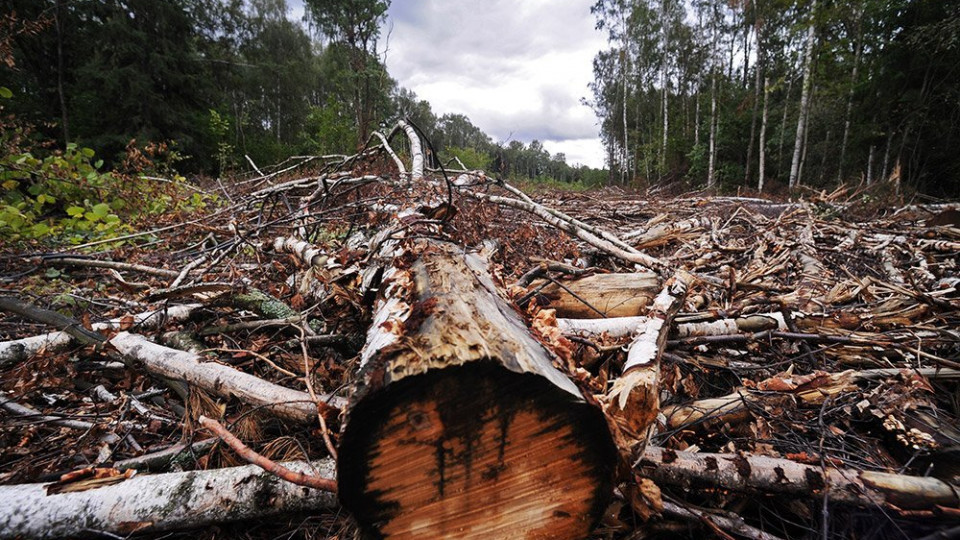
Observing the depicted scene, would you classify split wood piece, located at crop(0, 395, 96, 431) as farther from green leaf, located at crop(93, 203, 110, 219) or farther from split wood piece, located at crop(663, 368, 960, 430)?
green leaf, located at crop(93, 203, 110, 219)

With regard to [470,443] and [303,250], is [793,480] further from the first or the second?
[303,250]

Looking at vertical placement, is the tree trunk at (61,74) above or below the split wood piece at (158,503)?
above

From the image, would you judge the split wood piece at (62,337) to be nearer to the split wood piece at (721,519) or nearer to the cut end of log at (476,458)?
the cut end of log at (476,458)

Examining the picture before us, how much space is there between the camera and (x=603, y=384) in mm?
1455

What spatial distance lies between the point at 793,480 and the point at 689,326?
103 cm

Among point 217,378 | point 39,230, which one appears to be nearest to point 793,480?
point 217,378

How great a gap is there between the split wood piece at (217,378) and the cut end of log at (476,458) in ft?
1.54

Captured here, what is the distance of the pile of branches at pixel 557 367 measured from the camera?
1.09 metres

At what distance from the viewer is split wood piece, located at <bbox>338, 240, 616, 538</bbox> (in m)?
0.80

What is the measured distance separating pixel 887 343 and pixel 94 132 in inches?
784

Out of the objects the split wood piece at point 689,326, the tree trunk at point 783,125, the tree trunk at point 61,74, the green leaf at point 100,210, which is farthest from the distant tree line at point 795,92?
the tree trunk at point 61,74

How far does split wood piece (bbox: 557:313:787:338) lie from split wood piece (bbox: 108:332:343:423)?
1.29 metres

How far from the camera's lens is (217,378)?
1.51 meters

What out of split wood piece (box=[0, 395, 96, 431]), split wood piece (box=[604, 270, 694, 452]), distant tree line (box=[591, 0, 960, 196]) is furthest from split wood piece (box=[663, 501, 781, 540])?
distant tree line (box=[591, 0, 960, 196])
